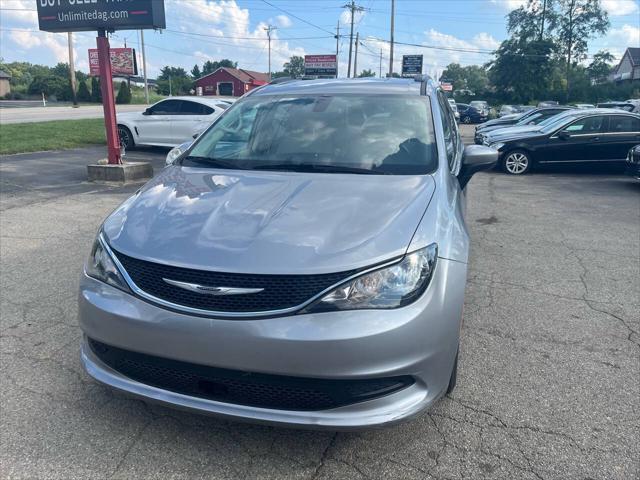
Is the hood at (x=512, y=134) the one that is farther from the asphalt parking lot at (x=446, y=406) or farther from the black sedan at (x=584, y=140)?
the asphalt parking lot at (x=446, y=406)

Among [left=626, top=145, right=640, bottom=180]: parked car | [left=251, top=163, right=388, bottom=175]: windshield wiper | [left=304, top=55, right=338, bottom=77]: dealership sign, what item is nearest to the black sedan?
[left=626, top=145, right=640, bottom=180]: parked car

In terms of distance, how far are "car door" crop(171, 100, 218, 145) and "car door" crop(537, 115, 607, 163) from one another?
8.46 m

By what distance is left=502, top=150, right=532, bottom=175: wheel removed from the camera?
1221 cm

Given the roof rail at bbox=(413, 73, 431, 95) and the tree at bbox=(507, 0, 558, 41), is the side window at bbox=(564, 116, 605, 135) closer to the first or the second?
the roof rail at bbox=(413, 73, 431, 95)

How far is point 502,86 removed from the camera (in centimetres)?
6788

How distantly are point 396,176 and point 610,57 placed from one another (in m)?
79.8

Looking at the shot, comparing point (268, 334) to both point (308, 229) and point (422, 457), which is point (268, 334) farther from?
point (422, 457)

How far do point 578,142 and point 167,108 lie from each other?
10.4 meters

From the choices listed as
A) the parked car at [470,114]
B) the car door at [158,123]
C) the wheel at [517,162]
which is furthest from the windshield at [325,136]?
the parked car at [470,114]

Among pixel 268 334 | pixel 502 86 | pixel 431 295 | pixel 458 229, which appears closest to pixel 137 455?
pixel 268 334

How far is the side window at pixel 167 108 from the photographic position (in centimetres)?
1387

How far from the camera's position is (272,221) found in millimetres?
2594

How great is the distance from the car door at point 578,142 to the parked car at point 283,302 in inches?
408

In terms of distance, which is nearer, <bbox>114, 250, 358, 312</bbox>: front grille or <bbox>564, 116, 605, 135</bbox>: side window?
<bbox>114, 250, 358, 312</bbox>: front grille
